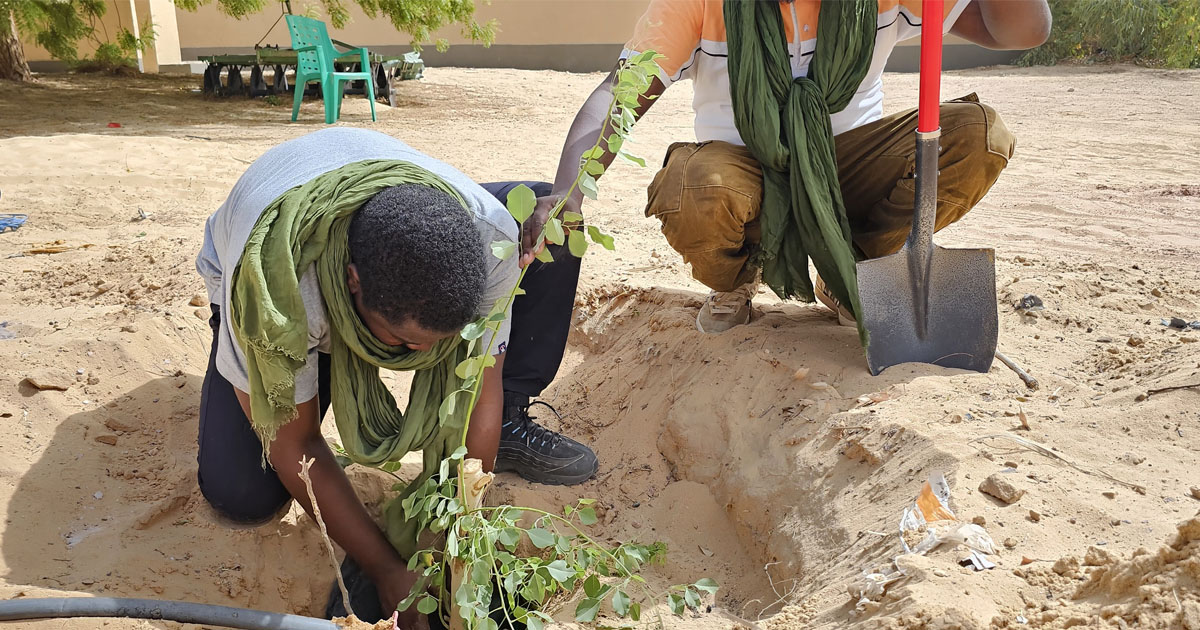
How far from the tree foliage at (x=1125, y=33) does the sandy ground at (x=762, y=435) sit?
232 inches

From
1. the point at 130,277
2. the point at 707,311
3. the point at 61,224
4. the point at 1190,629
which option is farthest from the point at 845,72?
the point at 61,224

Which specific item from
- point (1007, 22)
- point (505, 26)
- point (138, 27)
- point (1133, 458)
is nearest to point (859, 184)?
point (1007, 22)

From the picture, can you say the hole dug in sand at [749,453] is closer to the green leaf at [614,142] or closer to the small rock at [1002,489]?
the small rock at [1002,489]

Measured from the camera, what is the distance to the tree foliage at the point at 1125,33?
29.1 feet

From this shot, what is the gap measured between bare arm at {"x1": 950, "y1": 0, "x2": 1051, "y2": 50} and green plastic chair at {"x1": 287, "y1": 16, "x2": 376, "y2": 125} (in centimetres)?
601

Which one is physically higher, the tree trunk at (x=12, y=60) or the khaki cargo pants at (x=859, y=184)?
the tree trunk at (x=12, y=60)

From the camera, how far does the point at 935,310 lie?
238cm

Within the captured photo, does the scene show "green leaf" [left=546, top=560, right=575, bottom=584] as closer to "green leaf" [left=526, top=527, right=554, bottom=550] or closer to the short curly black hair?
"green leaf" [left=526, top=527, right=554, bottom=550]

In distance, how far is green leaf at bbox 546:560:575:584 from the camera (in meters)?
1.41

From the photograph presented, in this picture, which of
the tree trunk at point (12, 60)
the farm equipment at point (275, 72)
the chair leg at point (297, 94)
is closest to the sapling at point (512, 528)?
the chair leg at point (297, 94)

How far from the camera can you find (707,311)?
2.81 m

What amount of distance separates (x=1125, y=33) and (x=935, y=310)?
907cm

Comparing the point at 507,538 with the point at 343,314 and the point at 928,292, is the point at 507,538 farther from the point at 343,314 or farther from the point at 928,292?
the point at 928,292

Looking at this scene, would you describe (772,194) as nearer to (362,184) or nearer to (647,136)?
(362,184)
